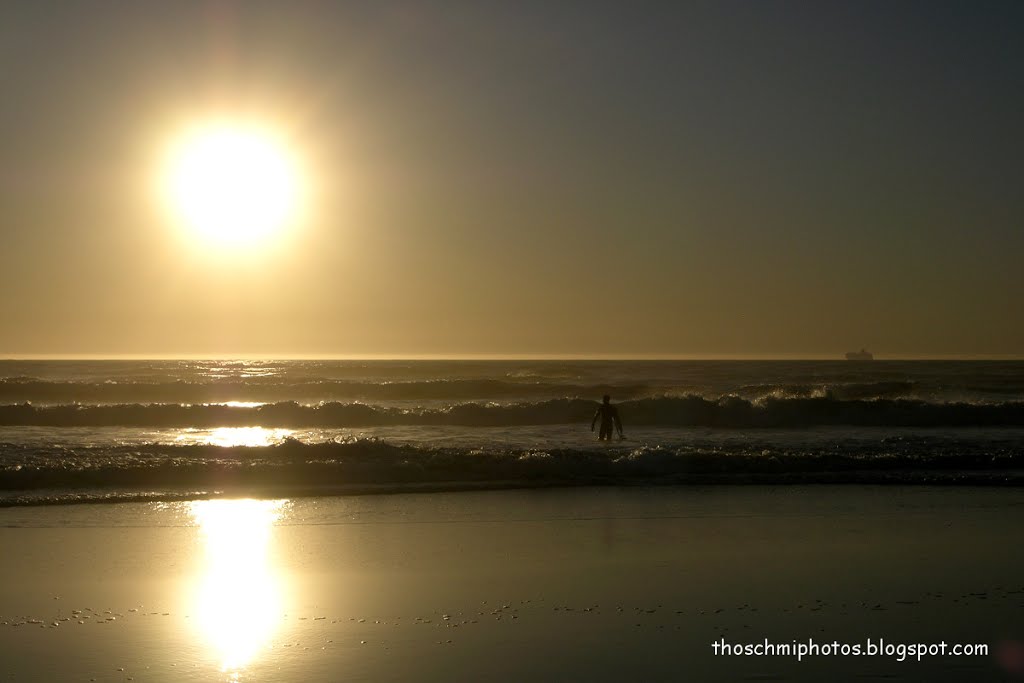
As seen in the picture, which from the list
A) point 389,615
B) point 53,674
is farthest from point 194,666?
point 389,615

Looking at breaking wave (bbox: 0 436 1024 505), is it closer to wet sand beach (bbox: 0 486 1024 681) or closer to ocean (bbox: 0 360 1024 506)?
ocean (bbox: 0 360 1024 506)

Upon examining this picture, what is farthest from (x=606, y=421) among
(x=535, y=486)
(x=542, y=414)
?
(x=542, y=414)

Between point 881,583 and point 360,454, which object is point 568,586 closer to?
point 881,583

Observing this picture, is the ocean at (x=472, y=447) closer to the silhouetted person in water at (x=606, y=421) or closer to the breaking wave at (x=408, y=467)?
the breaking wave at (x=408, y=467)

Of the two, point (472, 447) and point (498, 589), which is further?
point (472, 447)

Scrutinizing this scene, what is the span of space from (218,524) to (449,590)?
481cm

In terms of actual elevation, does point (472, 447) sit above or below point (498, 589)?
above

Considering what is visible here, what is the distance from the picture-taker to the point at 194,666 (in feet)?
21.3

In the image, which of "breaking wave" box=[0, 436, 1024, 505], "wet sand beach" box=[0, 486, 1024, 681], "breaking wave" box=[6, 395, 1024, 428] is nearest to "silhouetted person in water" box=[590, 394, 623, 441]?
"breaking wave" box=[0, 436, 1024, 505]

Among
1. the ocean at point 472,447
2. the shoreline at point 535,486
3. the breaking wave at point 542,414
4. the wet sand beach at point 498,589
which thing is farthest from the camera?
the breaking wave at point 542,414

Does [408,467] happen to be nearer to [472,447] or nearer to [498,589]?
[472,447]

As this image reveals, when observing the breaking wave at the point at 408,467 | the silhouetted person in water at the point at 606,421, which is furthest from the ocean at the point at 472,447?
the silhouetted person in water at the point at 606,421

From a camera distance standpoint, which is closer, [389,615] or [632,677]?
[632,677]

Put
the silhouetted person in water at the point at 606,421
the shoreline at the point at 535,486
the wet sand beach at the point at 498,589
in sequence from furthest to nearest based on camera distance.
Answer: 1. the silhouetted person in water at the point at 606,421
2. the shoreline at the point at 535,486
3. the wet sand beach at the point at 498,589
